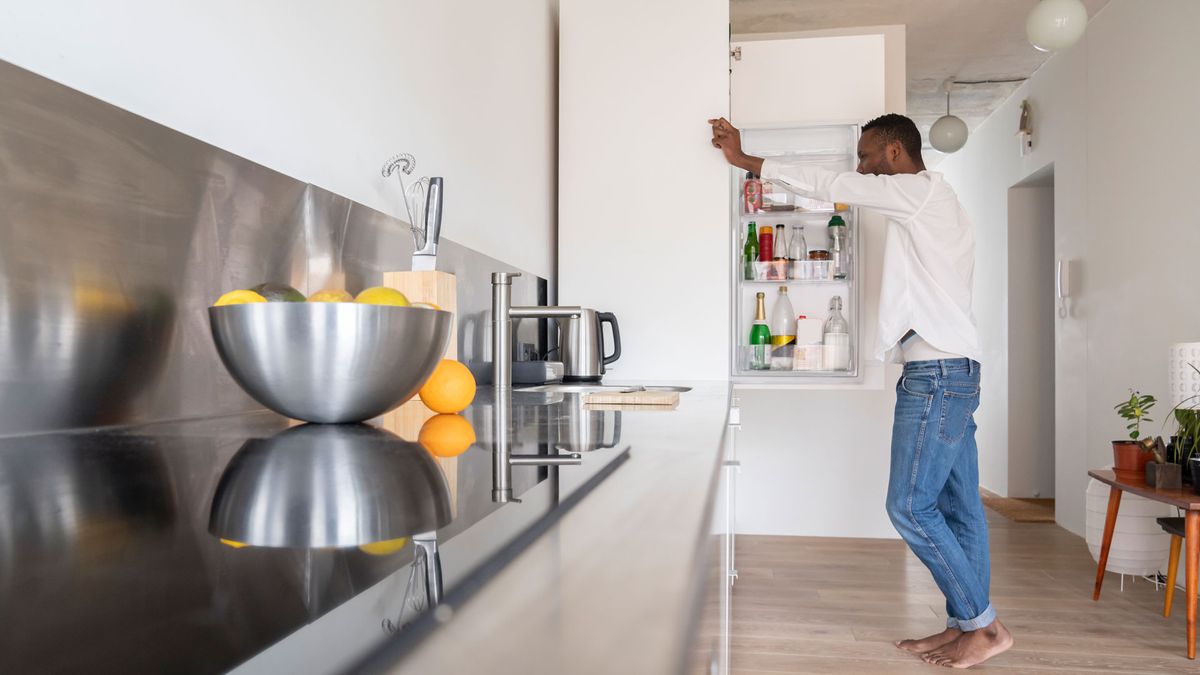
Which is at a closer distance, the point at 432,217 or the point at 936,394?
the point at 432,217

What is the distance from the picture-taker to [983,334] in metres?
5.73

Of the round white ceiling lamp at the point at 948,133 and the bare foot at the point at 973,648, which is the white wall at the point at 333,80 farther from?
the round white ceiling lamp at the point at 948,133

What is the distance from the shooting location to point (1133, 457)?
2.78 meters

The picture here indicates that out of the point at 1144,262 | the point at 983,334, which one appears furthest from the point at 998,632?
the point at 983,334

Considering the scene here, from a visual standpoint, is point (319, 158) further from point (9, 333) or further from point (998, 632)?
point (998, 632)

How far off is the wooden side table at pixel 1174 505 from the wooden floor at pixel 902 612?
0.37ft

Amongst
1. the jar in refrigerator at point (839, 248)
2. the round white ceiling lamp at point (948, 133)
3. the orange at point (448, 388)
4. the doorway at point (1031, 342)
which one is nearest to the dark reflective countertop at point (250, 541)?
the orange at point (448, 388)

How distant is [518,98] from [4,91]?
1916mm

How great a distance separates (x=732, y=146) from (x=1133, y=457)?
5.91 ft

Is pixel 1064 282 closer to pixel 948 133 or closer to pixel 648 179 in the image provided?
pixel 948 133

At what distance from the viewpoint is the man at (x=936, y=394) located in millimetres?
2287

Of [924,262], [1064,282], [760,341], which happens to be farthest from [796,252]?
[1064,282]

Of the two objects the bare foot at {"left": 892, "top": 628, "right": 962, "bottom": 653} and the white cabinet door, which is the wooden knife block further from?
the white cabinet door

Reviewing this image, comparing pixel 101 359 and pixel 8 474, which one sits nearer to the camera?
pixel 8 474
